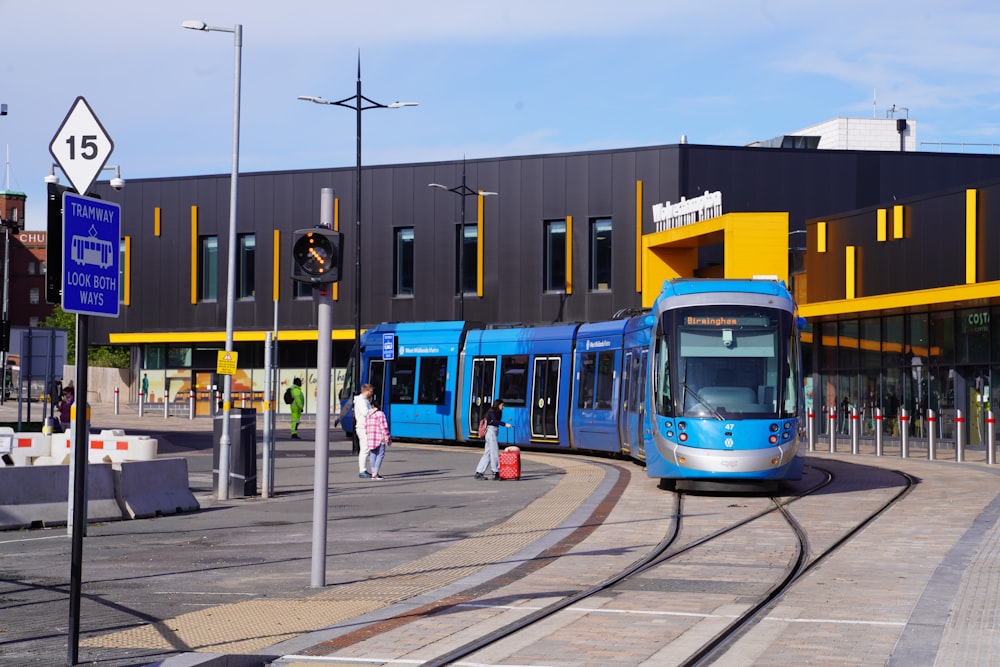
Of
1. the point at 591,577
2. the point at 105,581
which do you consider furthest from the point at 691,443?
the point at 105,581

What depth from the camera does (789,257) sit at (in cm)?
4356

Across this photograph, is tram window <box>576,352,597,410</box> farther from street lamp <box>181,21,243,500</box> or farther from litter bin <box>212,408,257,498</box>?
litter bin <box>212,408,257,498</box>

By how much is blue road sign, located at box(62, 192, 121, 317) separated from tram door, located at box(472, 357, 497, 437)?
89.2 ft

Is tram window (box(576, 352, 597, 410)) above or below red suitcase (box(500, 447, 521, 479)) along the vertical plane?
above

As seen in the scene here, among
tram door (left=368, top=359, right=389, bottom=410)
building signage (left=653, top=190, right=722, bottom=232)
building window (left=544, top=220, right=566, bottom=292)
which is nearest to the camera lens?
tram door (left=368, top=359, right=389, bottom=410)

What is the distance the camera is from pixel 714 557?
13.9 m

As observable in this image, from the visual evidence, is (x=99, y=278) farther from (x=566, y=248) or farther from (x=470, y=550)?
(x=566, y=248)

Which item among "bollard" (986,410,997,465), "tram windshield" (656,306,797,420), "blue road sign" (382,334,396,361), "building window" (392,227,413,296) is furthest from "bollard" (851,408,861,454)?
"building window" (392,227,413,296)

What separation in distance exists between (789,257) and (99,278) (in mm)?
37052

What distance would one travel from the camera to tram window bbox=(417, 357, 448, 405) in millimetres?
37438

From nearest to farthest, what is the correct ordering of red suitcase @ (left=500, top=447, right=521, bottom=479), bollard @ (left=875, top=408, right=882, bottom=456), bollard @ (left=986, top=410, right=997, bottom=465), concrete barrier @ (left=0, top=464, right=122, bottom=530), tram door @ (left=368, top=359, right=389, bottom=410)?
concrete barrier @ (left=0, top=464, right=122, bottom=530) → red suitcase @ (left=500, top=447, right=521, bottom=479) → bollard @ (left=986, top=410, right=997, bottom=465) → bollard @ (left=875, top=408, right=882, bottom=456) → tram door @ (left=368, top=359, right=389, bottom=410)

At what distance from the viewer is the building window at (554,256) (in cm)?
5572

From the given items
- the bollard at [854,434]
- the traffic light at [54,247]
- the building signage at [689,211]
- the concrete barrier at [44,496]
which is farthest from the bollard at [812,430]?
the traffic light at [54,247]

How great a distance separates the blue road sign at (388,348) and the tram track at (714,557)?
1617 cm
